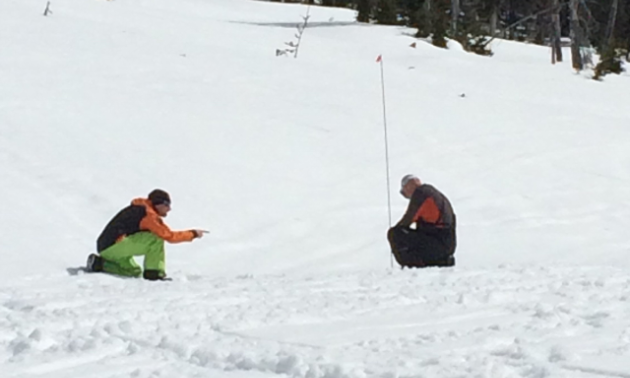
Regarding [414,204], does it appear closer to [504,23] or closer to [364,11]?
[364,11]

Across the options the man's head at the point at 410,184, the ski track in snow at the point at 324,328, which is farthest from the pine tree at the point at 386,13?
the ski track in snow at the point at 324,328

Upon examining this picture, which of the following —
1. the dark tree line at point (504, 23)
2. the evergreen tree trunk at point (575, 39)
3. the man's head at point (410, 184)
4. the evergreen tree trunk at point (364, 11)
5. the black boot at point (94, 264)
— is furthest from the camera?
the evergreen tree trunk at point (364, 11)

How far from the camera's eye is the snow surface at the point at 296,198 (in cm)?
488

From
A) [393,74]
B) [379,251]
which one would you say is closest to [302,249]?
[379,251]

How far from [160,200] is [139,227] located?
29 cm

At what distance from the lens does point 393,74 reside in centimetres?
1938

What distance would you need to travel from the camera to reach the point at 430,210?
8742 millimetres

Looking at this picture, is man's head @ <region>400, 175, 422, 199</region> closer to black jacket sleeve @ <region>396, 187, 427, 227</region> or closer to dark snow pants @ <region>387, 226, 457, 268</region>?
black jacket sleeve @ <region>396, 187, 427, 227</region>

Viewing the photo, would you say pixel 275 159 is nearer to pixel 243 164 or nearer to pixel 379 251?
pixel 243 164

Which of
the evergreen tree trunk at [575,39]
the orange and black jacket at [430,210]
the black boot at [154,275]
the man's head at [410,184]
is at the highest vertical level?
the evergreen tree trunk at [575,39]

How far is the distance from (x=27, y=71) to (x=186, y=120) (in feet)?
9.76

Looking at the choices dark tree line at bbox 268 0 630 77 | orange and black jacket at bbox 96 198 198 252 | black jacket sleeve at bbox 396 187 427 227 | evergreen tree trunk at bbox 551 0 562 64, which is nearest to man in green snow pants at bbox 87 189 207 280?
orange and black jacket at bbox 96 198 198 252

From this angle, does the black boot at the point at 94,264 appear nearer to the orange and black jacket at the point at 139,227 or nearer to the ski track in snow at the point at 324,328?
the orange and black jacket at the point at 139,227

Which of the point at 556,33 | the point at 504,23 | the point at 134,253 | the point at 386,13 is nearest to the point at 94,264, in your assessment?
the point at 134,253
